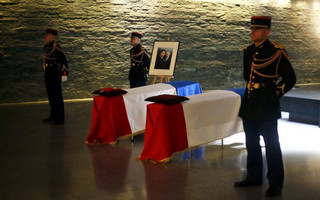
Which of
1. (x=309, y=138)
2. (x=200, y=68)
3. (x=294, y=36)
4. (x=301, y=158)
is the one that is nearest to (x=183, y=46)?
(x=200, y=68)

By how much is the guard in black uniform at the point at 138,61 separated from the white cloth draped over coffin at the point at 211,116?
194 centimetres

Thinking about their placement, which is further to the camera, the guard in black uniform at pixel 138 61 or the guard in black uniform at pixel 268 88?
the guard in black uniform at pixel 138 61

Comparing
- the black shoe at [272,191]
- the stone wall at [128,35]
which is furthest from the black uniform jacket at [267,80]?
the stone wall at [128,35]

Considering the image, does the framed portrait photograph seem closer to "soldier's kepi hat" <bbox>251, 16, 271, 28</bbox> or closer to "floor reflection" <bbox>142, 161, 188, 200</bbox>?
"floor reflection" <bbox>142, 161, 188, 200</bbox>

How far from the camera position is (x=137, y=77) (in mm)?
7152

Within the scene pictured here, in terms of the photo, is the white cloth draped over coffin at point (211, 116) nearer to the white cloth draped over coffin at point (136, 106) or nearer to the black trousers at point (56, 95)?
the white cloth draped over coffin at point (136, 106)

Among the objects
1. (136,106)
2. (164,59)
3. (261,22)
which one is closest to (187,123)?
(136,106)

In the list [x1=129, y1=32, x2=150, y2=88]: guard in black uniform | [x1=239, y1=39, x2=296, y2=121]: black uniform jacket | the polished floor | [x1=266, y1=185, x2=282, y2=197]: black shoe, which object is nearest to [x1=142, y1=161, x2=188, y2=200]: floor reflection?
the polished floor

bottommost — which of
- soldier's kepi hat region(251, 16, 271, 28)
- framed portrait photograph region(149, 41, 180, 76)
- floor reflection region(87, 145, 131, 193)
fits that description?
floor reflection region(87, 145, 131, 193)

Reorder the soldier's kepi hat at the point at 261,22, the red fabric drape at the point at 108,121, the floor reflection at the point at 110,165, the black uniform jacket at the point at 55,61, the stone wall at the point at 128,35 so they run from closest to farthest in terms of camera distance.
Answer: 1. the soldier's kepi hat at the point at 261,22
2. the floor reflection at the point at 110,165
3. the red fabric drape at the point at 108,121
4. the black uniform jacket at the point at 55,61
5. the stone wall at the point at 128,35

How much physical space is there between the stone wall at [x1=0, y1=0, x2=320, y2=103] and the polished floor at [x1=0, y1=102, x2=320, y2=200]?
328 cm

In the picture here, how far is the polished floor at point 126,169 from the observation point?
378cm

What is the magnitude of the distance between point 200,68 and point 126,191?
8508mm

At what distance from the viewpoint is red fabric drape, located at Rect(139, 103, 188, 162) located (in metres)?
4.70
